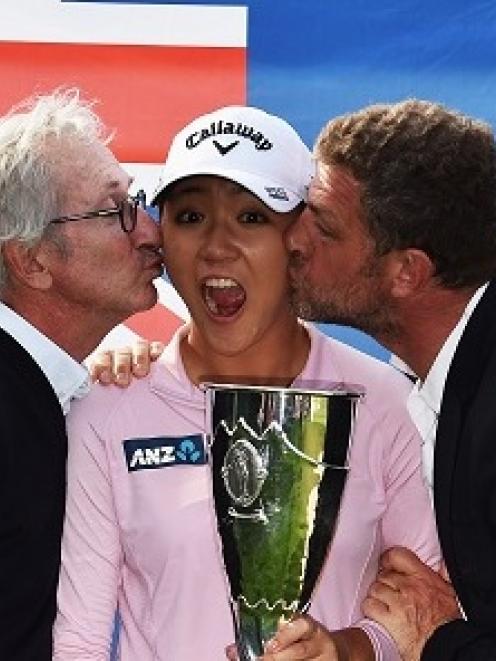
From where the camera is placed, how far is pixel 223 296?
83.4 inches

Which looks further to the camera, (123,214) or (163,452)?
(123,214)

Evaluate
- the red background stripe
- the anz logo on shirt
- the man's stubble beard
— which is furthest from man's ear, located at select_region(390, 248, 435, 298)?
the red background stripe

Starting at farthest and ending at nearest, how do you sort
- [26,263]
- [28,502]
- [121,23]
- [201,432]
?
1. [121,23]
2. [26,263]
3. [201,432]
4. [28,502]

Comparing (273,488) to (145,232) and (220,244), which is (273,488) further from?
(145,232)

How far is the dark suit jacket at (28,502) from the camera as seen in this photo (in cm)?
196

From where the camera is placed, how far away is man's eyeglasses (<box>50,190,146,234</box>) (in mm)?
2240

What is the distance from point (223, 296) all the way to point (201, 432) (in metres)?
0.17

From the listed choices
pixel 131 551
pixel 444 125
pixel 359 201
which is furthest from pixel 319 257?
pixel 131 551

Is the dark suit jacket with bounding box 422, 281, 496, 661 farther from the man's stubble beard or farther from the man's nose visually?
the man's nose

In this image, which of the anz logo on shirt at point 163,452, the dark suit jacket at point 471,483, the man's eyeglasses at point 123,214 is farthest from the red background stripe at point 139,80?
the dark suit jacket at point 471,483

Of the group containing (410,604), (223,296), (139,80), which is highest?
(139,80)

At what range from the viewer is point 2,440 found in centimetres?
195

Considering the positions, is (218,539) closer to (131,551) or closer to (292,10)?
(131,551)

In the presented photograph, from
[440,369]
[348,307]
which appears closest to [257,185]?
[348,307]
